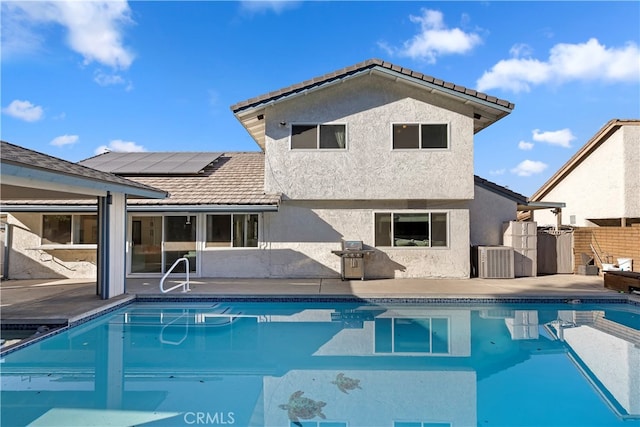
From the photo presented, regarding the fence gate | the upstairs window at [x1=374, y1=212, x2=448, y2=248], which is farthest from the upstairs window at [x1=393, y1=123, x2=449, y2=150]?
the fence gate

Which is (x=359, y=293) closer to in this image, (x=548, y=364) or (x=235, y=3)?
(x=548, y=364)

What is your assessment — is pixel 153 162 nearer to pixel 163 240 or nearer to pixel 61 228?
pixel 61 228

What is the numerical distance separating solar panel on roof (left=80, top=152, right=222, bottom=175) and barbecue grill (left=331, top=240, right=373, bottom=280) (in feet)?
24.9

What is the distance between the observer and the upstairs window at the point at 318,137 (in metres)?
13.6

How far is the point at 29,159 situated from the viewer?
738 cm

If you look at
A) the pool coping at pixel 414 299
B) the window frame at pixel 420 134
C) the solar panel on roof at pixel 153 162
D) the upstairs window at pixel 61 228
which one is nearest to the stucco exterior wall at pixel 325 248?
the window frame at pixel 420 134

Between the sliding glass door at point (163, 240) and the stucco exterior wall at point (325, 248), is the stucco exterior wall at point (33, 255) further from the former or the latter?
the stucco exterior wall at point (325, 248)

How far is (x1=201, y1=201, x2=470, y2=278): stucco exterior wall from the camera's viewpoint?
45.0 ft

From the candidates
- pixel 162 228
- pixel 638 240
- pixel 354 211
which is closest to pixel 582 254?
pixel 638 240

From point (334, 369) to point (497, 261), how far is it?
9.63 metres

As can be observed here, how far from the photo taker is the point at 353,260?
43.5 ft

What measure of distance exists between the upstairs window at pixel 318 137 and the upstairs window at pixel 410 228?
126 inches

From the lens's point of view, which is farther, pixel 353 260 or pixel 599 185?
pixel 599 185

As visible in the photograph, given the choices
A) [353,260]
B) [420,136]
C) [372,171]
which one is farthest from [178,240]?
[420,136]
